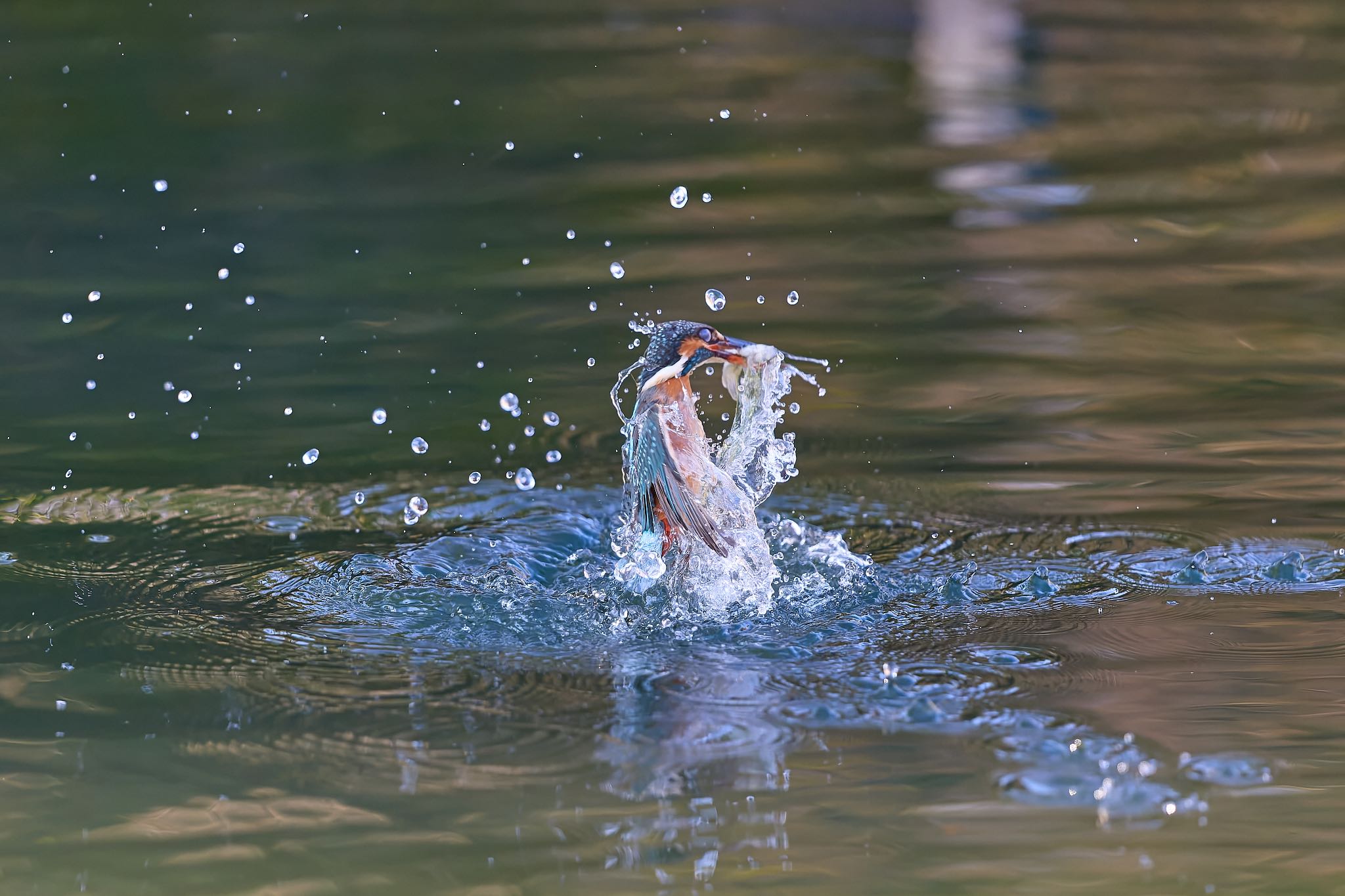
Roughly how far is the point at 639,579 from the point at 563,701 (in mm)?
708

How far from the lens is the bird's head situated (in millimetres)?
3896

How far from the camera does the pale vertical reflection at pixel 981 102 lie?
7.24m

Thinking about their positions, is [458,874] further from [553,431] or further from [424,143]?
[424,143]

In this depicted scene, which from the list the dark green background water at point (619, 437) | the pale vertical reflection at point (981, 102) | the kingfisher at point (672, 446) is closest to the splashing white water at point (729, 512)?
the kingfisher at point (672, 446)

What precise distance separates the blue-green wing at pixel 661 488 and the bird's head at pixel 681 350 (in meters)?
0.10

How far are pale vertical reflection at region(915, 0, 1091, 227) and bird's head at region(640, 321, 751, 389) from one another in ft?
11.0

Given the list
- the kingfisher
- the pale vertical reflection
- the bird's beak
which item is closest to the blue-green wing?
the kingfisher

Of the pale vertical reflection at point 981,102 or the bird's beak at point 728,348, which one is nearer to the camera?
the bird's beak at point 728,348

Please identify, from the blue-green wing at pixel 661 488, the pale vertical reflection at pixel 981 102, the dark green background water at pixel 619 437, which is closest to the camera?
the dark green background water at pixel 619 437

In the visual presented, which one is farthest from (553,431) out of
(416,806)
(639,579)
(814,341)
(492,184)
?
(416,806)

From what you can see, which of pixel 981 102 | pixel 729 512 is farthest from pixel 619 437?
pixel 981 102

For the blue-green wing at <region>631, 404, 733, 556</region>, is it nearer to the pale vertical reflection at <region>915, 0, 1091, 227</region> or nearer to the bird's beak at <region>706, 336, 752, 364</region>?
the bird's beak at <region>706, 336, 752, 364</region>

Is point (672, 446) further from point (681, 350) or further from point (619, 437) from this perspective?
point (619, 437)

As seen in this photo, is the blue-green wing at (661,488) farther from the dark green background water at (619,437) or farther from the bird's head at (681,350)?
the dark green background water at (619,437)
